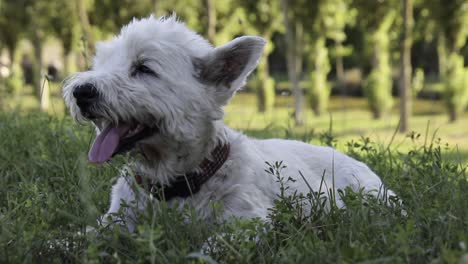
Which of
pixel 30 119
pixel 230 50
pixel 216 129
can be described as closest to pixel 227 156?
pixel 216 129

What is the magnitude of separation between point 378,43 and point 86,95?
103 feet

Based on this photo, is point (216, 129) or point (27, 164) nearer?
point (216, 129)

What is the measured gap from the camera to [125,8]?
40000 mm

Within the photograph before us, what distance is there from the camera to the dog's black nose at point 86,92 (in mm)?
3582

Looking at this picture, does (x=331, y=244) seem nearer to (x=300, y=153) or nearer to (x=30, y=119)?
(x=300, y=153)

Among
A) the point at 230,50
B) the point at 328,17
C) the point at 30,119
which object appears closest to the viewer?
the point at 230,50

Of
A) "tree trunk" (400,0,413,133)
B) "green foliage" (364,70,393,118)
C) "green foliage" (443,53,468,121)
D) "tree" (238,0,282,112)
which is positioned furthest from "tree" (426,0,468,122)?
"tree" (238,0,282,112)

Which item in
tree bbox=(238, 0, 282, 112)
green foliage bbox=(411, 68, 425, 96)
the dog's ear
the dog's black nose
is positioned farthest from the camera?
tree bbox=(238, 0, 282, 112)

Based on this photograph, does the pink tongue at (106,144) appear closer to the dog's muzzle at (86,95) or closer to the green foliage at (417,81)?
the dog's muzzle at (86,95)

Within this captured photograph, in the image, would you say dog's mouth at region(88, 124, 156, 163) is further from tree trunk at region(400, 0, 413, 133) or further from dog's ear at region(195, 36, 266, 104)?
tree trunk at region(400, 0, 413, 133)

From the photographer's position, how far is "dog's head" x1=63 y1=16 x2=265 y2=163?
364 cm

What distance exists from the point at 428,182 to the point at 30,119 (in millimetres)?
5004

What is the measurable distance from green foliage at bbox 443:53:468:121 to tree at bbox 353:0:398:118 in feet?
12.4

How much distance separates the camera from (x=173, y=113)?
372 centimetres
